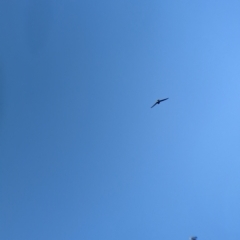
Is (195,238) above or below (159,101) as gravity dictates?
below

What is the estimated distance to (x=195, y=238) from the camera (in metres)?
27.1

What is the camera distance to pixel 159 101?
27.2 meters

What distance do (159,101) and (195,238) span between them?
16253 mm
